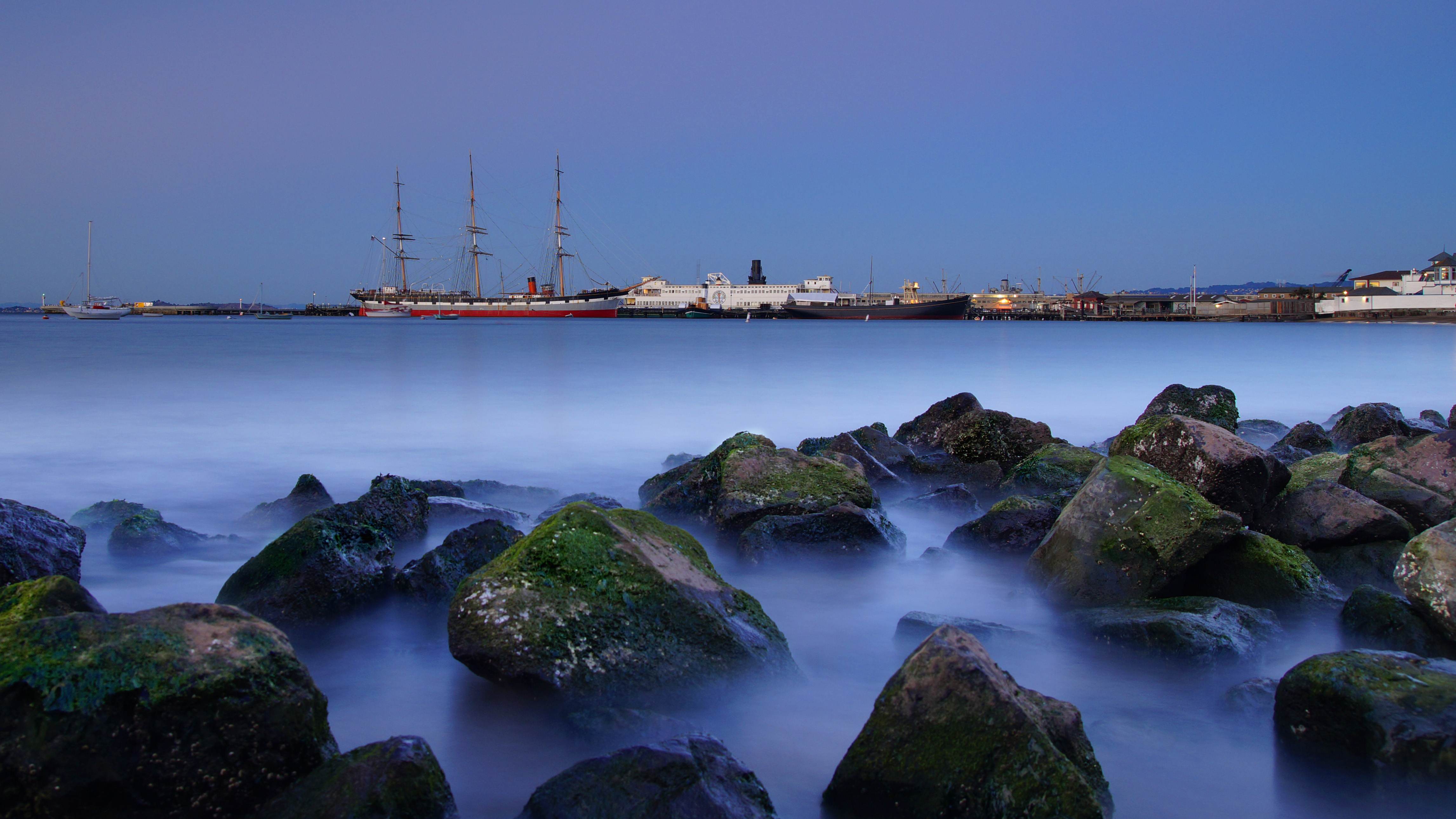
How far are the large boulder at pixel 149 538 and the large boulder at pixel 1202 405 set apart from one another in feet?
23.0

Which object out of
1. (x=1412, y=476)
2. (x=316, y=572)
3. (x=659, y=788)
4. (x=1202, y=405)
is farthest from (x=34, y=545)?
(x=1202, y=405)

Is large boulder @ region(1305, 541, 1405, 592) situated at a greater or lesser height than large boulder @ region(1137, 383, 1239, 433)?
lesser

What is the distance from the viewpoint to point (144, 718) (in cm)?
201

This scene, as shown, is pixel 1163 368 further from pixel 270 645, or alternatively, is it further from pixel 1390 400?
pixel 270 645

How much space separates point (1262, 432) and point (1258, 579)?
279 inches

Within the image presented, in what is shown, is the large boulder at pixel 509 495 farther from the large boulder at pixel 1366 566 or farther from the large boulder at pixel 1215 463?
the large boulder at pixel 1366 566

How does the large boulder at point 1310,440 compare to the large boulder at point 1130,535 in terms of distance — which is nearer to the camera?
the large boulder at point 1130,535

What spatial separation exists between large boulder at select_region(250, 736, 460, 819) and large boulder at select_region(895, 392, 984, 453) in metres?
5.99

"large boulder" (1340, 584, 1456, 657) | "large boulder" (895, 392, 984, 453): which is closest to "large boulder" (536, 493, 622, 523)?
"large boulder" (895, 392, 984, 453)

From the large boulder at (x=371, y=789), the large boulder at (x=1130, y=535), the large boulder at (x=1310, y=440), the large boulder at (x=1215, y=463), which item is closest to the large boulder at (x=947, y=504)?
the large boulder at (x=1215, y=463)

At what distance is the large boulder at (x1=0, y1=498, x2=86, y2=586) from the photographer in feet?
11.1

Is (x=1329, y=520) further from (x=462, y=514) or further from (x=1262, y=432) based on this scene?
(x=1262, y=432)

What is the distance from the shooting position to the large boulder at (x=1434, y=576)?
324 cm

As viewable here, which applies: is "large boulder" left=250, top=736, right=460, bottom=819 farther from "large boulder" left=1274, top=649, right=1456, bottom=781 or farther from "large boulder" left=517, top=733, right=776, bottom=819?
"large boulder" left=1274, top=649, right=1456, bottom=781
